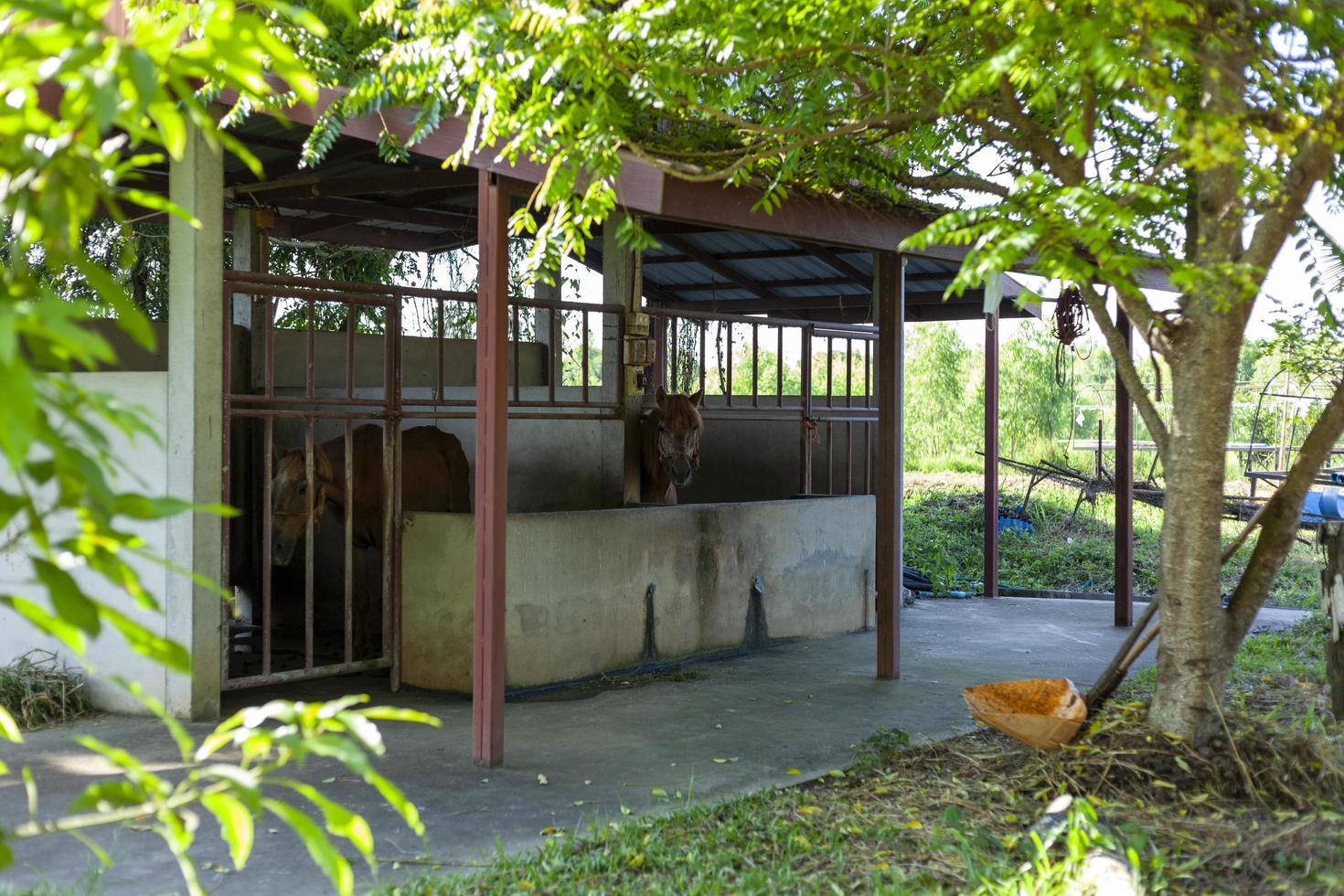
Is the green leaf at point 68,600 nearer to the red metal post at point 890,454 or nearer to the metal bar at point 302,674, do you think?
the metal bar at point 302,674

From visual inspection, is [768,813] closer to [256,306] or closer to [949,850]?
[949,850]

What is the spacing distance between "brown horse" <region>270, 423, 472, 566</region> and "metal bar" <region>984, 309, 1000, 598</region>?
198 inches

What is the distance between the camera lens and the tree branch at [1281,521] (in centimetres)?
483

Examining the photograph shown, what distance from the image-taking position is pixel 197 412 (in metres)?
6.13

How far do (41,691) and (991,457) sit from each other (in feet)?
26.6

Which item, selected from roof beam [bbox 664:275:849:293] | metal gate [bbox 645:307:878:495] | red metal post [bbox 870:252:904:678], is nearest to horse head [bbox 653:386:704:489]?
metal gate [bbox 645:307:878:495]

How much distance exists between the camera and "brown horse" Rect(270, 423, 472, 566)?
7066 millimetres

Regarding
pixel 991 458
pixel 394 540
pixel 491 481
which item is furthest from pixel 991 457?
pixel 491 481

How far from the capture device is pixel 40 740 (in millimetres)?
5734

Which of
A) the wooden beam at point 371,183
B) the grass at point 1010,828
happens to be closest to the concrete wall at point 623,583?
the wooden beam at point 371,183

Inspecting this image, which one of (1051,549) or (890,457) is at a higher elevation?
(890,457)

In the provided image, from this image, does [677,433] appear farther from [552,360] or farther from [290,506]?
[290,506]

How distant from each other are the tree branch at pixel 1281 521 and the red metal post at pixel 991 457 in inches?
235

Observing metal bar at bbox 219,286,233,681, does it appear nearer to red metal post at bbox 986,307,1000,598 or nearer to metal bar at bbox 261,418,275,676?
metal bar at bbox 261,418,275,676
